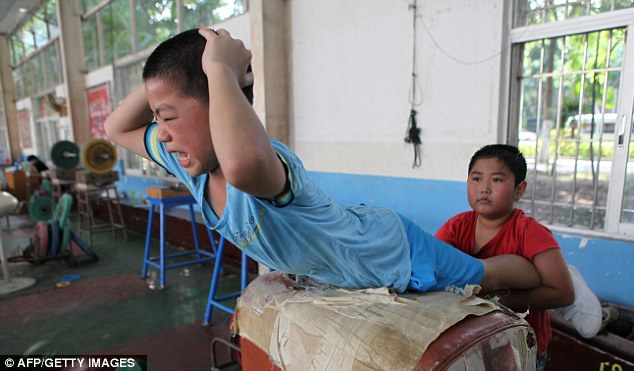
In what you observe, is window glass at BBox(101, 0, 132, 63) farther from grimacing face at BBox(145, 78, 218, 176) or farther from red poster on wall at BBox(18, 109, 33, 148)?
grimacing face at BBox(145, 78, 218, 176)

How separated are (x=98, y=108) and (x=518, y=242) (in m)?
8.48

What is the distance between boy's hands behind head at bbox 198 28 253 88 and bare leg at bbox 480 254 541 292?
1.00m

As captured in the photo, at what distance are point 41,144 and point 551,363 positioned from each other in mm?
13686

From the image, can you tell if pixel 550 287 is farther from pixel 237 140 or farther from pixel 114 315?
pixel 114 315

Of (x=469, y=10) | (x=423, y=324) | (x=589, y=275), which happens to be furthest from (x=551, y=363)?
(x=469, y=10)

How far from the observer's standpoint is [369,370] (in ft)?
2.81

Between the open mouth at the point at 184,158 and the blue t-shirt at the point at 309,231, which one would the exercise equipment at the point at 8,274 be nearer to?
the blue t-shirt at the point at 309,231

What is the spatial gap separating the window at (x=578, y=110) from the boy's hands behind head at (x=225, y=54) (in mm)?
2503

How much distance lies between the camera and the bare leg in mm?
1257

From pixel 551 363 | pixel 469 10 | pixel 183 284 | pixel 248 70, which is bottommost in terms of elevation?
pixel 183 284

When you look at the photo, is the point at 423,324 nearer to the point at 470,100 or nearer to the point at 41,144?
the point at 470,100

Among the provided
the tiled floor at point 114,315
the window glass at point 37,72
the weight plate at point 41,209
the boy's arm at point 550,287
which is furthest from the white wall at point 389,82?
the window glass at point 37,72

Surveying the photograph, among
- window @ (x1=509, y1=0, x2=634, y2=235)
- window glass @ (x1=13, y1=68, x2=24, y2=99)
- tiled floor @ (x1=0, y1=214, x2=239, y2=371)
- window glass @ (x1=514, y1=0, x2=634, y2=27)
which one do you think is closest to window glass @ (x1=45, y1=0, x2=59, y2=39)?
window glass @ (x1=13, y1=68, x2=24, y2=99)

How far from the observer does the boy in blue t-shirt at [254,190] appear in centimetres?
71
